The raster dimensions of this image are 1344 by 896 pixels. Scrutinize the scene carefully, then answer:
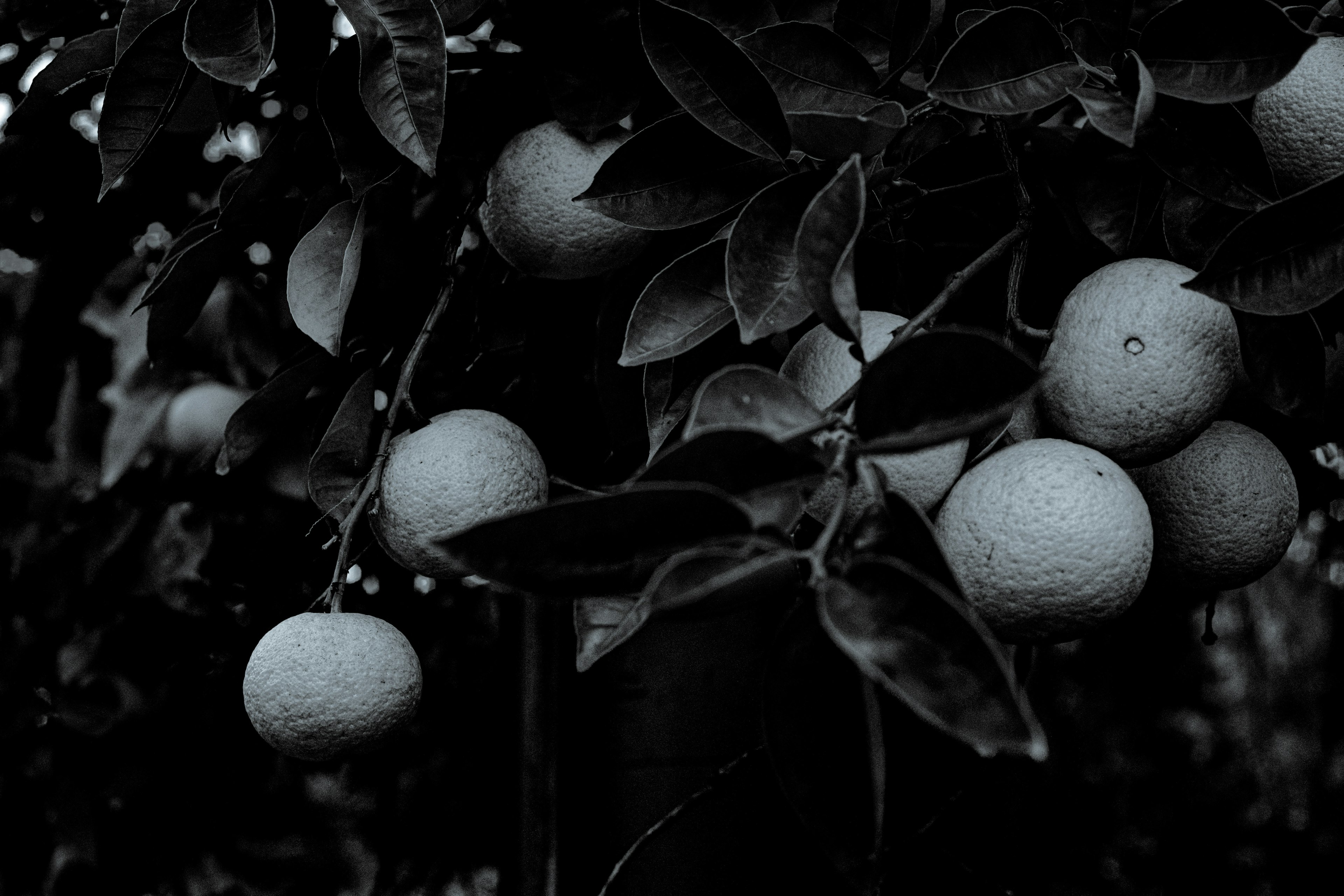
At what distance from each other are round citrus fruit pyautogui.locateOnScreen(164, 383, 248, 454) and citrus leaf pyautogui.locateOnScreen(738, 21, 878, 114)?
74 centimetres

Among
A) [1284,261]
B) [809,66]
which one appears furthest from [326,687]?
[1284,261]

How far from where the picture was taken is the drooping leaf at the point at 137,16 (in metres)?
0.67

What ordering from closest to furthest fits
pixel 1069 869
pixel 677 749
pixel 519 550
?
pixel 519 550, pixel 677 749, pixel 1069 869

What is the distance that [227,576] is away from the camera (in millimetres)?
1188

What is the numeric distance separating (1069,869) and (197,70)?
290 cm

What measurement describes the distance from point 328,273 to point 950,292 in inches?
16.8

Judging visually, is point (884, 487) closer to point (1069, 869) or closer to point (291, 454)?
point (291, 454)

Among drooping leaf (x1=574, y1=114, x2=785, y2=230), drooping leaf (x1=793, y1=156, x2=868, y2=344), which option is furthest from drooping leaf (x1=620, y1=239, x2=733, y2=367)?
drooping leaf (x1=793, y1=156, x2=868, y2=344)

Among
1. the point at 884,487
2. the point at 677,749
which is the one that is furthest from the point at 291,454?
the point at 884,487

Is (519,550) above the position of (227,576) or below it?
above

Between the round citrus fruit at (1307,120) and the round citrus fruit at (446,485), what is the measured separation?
53 centimetres

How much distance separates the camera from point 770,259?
0.57 meters

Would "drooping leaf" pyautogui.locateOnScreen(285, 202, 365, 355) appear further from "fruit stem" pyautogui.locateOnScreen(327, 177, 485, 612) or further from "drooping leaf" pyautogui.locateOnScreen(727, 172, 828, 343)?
"drooping leaf" pyautogui.locateOnScreen(727, 172, 828, 343)

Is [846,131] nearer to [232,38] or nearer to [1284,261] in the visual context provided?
[1284,261]
